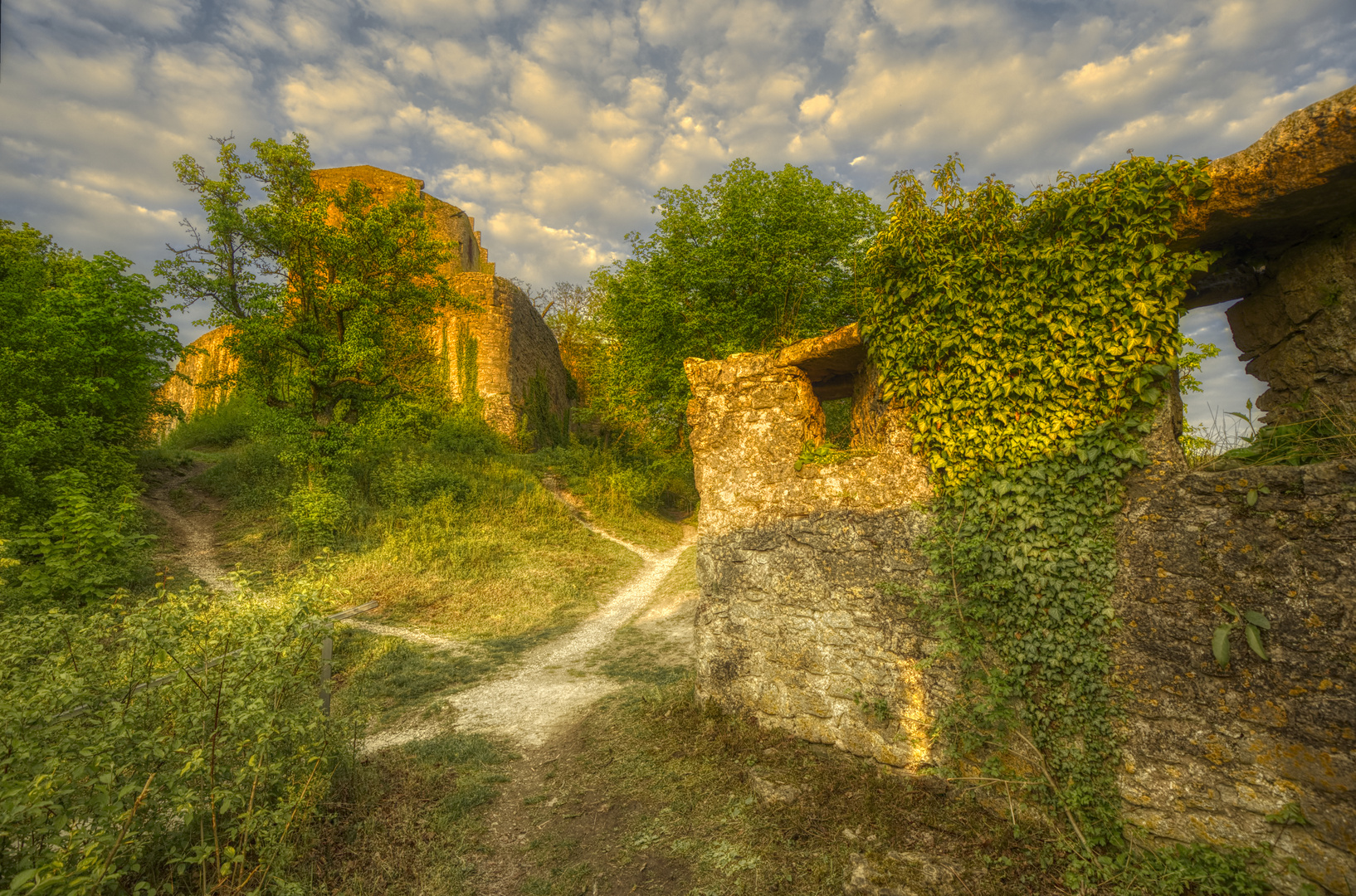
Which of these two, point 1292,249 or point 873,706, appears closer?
point 1292,249

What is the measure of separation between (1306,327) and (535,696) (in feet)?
29.4

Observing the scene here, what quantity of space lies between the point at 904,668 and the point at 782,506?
5.92 ft

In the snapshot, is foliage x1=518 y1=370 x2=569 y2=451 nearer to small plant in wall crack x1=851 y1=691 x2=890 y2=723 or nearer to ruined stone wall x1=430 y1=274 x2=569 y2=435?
ruined stone wall x1=430 y1=274 x2=569 y2=435

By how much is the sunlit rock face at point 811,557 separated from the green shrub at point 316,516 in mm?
12222

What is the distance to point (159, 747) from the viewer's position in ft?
11.0

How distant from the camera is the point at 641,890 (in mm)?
4098

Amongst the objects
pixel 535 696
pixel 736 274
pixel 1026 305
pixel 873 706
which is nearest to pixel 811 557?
pixel 873 706

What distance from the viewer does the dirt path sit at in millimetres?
13001

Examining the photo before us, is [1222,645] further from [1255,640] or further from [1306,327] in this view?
[1306,327]

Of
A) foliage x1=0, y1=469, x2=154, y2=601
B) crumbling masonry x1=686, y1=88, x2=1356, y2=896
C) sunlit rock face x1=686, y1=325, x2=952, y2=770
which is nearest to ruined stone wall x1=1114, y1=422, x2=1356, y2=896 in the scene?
crumbling masonry x1=686, y1=88, x2=1356, y2=896

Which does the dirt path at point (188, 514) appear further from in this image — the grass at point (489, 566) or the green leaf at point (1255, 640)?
the green leaf at point (1255, 640)

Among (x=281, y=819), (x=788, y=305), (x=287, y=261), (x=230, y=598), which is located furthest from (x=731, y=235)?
(x=281, y=819)

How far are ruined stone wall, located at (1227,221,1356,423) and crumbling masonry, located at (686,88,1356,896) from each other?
1 cm

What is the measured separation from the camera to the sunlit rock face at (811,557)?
4.72 m
